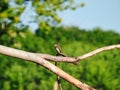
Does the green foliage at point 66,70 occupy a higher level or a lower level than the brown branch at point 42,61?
higher

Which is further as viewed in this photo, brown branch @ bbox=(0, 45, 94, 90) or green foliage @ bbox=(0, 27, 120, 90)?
green foliage @ bbox=(0, 27, 120, 90)

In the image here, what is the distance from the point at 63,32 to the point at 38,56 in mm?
12448

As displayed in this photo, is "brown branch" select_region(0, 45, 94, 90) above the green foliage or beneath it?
beneath

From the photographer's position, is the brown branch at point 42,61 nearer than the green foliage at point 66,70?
Yes

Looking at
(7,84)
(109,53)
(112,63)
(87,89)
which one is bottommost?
(87,89)

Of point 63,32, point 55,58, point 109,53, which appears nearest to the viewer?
point 55,58

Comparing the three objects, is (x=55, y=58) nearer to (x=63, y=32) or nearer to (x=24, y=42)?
(x=24, y=42)

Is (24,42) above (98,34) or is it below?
below

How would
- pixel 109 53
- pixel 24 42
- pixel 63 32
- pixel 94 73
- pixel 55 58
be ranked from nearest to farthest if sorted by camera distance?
pixel 55 58
pixel 94 73
pixel 109 53
pixel 24 42
pixel 63 32

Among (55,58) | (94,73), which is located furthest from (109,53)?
(55,58)

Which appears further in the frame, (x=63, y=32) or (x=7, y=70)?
(x=63, y=32)

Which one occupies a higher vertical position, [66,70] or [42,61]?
[66,70]

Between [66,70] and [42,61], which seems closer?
[42,61]

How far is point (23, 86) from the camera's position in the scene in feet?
22.5
